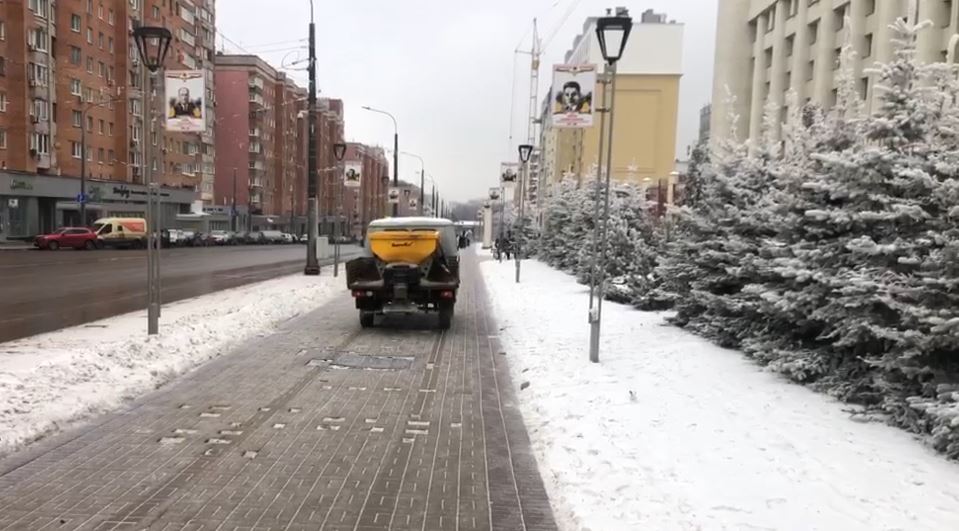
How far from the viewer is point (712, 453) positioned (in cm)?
519

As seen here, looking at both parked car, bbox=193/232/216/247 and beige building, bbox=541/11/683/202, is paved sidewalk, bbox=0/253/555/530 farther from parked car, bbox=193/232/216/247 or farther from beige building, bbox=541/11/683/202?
beige building, bbox=541/11/683/202

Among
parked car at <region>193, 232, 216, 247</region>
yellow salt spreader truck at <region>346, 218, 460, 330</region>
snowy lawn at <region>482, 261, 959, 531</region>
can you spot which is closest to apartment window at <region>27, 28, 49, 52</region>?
parked car at <region>193, 232, 216, 247</region>

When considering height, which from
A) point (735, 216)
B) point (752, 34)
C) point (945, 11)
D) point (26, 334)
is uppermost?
point (752, 34)

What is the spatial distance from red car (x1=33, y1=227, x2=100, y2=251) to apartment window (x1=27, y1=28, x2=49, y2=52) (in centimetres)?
1501

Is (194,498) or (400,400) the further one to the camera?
(400,400)

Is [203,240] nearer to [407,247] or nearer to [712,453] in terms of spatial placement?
[407,247]

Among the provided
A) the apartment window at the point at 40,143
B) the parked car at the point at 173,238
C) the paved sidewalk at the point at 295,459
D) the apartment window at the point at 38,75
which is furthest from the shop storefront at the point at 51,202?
the paved sidewalk at the point at 295,459

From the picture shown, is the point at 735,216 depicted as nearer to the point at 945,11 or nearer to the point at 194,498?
Result: the point at 194,498

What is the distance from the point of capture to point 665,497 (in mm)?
4418

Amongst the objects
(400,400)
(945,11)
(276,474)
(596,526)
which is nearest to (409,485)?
(276,474)

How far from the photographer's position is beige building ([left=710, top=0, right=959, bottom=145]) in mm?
23422

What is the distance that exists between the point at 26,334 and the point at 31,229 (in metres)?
45.0

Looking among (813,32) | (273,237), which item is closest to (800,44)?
(813,32)

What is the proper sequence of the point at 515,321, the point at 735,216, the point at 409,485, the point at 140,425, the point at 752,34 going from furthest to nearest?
1. the point at 752,34
2. the point at 515,321
3. the point at 735,216
4. the point at 140,425
5. the point at 409,485
